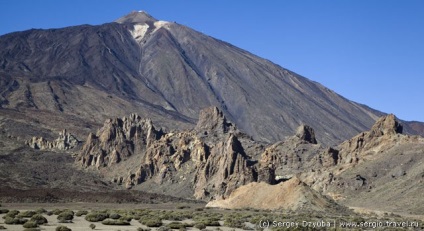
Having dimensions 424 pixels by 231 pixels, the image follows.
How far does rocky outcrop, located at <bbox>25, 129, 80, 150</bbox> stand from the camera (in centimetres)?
18212

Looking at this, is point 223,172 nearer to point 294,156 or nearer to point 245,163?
point 245,163

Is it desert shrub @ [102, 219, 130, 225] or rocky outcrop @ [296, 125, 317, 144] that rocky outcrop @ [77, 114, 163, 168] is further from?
desert shrub @ [102, 219, 130, 225]

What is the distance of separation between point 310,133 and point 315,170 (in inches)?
1385

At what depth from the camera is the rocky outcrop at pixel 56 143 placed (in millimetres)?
182125

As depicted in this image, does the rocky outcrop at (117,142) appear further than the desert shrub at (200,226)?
Yes

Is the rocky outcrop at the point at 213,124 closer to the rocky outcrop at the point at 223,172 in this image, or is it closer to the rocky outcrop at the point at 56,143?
the rocky outcrop at the point at 223,172

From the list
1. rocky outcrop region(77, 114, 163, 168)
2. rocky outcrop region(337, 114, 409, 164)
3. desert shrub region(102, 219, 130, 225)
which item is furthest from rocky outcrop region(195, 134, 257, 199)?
desert shrub region(102, 219, 130, 225)

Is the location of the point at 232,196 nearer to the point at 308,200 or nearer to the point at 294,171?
the point at 308,200

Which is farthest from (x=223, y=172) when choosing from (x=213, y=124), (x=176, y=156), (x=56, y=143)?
(x=56, y=143)

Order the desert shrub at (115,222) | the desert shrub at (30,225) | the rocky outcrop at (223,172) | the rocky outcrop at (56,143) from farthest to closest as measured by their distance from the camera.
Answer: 1. the rocky outcrop at (56,143)
2. the rocky outcrop at (223,172)
3. the desert shrub at (115,222)
4. the desert shrub at (30,225)

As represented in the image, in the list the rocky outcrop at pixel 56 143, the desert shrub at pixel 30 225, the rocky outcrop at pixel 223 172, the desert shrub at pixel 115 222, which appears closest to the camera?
the desert shrub at pixel 30 225

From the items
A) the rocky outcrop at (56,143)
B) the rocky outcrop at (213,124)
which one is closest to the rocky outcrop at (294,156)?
the rocky outcrop at (213,124)

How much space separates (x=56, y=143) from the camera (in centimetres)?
18600

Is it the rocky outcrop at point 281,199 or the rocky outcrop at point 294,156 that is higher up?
the rocky outcrop at point 294,156
